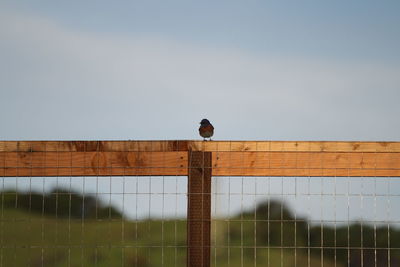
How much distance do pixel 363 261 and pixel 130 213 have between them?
2159mm

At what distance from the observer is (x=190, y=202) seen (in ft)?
18.6

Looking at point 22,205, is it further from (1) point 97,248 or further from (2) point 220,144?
(2) point 220,144

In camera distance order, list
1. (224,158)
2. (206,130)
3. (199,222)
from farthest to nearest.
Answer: (206,130), (224,158), (199,222)

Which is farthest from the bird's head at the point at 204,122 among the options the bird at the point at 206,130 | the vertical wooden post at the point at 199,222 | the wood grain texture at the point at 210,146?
the vertical wooden post at the point at 199,222

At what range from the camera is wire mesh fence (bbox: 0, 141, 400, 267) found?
18.6 ft

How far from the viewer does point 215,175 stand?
5.75 m

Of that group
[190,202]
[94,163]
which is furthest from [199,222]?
[94,163]

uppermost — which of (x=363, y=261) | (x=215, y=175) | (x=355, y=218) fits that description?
(x=215, y=175)

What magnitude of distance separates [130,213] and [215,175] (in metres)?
0.80

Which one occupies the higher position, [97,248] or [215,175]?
[215,175]

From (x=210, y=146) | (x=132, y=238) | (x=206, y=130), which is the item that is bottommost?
(x=132, y=238)

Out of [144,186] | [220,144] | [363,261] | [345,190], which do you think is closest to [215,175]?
[220,144]

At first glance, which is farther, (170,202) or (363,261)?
(363,261)

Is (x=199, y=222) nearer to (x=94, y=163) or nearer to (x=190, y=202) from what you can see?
(x=190, y=202)
